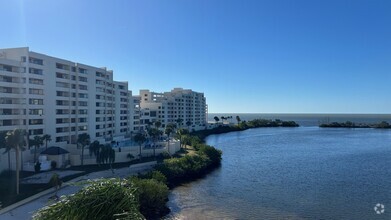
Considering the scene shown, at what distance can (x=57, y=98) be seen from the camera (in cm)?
5788

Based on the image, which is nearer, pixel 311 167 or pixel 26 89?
pixel 26 89

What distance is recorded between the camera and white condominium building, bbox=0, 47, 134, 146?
162ft

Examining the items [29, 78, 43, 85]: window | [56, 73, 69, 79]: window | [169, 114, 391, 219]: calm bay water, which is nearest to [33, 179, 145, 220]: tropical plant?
[169, 114, 391, 219]: calm bay water

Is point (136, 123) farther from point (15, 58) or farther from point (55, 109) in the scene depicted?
point (15, 58)

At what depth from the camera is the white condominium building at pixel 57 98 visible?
49.4 metres

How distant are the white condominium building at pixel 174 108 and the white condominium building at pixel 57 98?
74.2ft

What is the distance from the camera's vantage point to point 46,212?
8.02 meters

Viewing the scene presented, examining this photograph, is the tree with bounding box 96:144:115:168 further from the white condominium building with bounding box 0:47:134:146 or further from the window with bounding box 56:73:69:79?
the window with bounding box 56:73:69:79

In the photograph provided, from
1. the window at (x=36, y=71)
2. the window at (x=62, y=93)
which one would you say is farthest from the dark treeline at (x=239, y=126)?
the window at (x=36, y=71)

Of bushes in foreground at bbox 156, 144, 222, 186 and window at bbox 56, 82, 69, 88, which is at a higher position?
window at bbox 56, 82, 69, 88

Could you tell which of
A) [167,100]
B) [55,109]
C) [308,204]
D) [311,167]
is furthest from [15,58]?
[167,100]

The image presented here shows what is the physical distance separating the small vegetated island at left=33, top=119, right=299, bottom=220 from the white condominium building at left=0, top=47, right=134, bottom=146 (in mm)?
20814

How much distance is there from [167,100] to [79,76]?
6082 cm

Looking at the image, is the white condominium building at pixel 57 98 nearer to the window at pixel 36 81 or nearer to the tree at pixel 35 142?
the window at pixel 36 81
